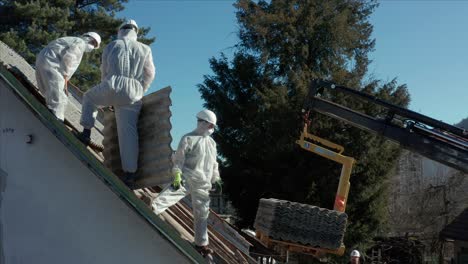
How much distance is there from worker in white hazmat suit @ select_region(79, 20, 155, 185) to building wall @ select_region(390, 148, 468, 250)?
20706 millimetres

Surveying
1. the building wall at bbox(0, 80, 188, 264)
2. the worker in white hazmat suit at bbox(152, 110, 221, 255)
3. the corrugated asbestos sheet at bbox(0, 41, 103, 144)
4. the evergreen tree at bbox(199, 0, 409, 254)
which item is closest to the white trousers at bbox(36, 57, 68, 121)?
the building wall at bbox(0, 80, 188, 264)

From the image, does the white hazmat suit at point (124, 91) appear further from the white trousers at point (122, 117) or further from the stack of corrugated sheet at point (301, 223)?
the stack of corrugated sheet at point (301, 223)

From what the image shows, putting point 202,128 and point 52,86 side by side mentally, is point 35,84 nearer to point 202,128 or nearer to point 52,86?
point 52,86

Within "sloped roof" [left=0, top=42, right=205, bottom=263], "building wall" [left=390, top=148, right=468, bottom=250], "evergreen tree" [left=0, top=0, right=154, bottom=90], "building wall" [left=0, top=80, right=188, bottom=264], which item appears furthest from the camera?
"building wall" [left=390, top=148, right=468, bottom=250]

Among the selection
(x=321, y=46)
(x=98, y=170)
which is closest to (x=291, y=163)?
(x=321, y=46)

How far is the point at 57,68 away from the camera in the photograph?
6.50m

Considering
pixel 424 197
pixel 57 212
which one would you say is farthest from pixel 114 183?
pixel 424 197

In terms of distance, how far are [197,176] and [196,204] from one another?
0.33 metres

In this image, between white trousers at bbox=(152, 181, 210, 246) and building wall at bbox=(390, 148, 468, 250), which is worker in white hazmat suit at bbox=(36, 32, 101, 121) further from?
building wall at bbox=(390, 148, 468, 250)

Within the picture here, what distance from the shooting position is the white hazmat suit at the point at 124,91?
6.03 m

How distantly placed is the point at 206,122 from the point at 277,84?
17042 mm

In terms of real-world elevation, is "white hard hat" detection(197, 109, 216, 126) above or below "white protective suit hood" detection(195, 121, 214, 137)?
above

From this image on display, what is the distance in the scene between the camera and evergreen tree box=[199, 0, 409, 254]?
20781 millimetres

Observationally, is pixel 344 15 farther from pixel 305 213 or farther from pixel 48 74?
pixel 48 74
